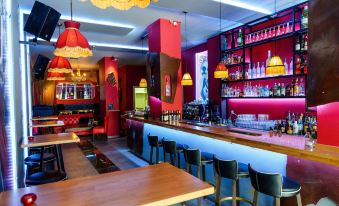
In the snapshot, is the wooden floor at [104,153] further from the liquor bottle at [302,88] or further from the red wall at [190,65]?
the red wall at [190,65]

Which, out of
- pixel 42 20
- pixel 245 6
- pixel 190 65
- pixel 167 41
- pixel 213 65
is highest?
pixel 245 6

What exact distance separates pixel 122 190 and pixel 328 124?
6.71ft

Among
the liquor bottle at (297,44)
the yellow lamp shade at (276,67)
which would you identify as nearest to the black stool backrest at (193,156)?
the yellow lamp shade at (276,67)

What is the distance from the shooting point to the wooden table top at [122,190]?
4.89ft

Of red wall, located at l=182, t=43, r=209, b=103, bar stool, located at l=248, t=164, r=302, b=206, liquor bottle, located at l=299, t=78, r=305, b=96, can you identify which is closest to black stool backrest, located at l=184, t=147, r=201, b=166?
bar stool, located at l=248, t=164, r=302, b=206

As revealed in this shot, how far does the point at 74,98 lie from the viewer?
12695 millimetres

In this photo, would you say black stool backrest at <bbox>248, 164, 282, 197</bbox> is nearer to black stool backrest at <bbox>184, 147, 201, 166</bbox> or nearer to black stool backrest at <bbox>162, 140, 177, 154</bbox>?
black stool backrest at <bbox>184, 147, 201, 166</bbox>

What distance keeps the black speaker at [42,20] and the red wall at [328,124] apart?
435cm

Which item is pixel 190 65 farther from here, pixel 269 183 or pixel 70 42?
pixel 269 183

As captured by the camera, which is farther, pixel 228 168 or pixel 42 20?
pixel 42 20

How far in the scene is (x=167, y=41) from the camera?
5.25 metres

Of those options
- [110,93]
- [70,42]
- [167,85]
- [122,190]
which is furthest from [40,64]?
[122,190]

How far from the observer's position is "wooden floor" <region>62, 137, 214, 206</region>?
17.1ft

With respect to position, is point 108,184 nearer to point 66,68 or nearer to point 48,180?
point 48,180
